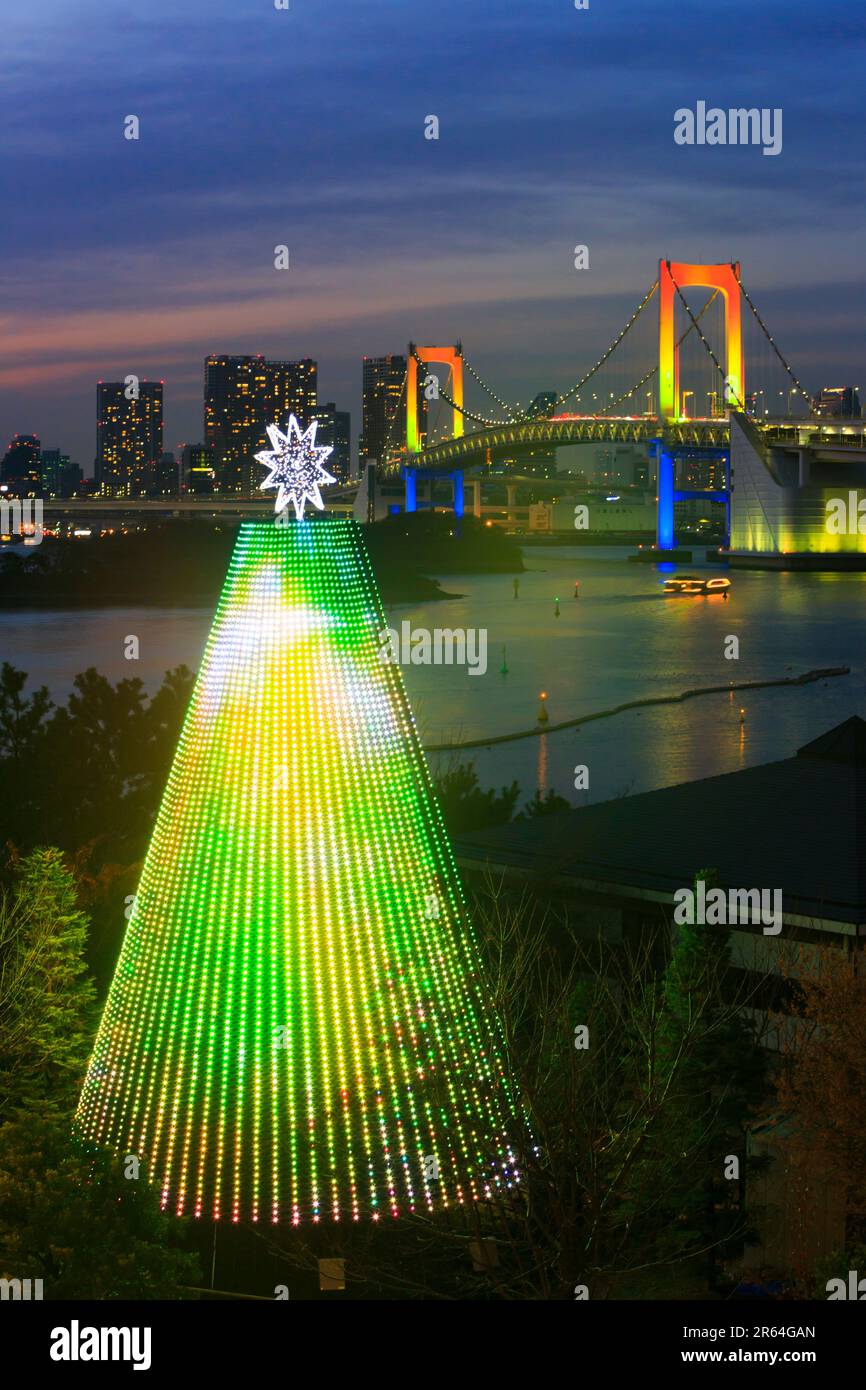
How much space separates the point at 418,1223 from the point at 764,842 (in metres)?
4.01

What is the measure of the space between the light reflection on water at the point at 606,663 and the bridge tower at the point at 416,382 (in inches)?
768

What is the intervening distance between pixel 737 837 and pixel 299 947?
4270 mm

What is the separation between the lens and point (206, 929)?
16.3ft

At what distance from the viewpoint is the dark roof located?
794cm

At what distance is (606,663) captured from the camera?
106 ft

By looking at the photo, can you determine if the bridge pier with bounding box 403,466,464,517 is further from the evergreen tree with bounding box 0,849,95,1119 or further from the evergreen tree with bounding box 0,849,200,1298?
the evergreen tree with bounding box 0,849,200,1298

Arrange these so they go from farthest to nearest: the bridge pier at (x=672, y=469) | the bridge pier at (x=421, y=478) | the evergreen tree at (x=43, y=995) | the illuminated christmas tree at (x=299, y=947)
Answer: the bridge pier at (x=421, y=478), the bridge pier at (x=672, y=469), the evergreen tree at (x=43, y=995), the illuminated christmas tree at (x=299, y=947)

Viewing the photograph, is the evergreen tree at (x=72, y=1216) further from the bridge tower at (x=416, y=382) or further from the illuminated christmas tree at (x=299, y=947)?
the bridge tower at (x=416, y=382)

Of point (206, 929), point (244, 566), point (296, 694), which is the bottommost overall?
point (206, 929)

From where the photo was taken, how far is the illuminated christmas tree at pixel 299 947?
4852mm

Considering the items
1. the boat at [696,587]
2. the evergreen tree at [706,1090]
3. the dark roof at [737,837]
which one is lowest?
the evergreen tree at [706,1090]

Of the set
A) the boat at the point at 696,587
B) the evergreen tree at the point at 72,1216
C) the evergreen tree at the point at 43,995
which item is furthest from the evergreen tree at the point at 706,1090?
the boat at the point at 696,587

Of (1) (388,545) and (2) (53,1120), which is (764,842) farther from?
(1) (388,545)
